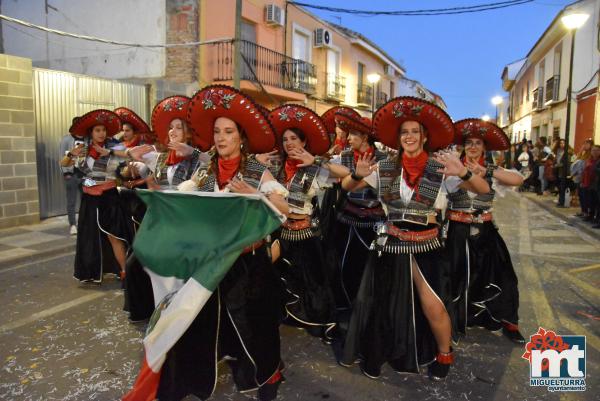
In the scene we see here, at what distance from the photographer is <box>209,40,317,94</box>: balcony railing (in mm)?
15656

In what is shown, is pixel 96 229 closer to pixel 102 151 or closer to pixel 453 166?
pixel 102 151

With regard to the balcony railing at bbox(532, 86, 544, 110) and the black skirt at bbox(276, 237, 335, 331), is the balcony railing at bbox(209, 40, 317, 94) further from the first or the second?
the balcony railing at bbox(532, 86, 544, 110)

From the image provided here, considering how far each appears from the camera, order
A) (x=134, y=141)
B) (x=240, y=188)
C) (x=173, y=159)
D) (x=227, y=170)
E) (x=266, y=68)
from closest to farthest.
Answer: (x=240, y=188)
(x=227, y=170)
(x=173, y=159)
(x=134, y=141)
(x=266, y=68)

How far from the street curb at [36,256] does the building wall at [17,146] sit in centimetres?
211

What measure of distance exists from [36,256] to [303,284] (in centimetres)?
468

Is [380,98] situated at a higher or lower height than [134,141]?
higher

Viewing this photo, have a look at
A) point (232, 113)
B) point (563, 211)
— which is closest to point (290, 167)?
point (232, 113)

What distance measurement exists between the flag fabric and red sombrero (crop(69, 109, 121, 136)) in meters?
2.89

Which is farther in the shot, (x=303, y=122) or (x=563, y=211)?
(x=563, y=211)

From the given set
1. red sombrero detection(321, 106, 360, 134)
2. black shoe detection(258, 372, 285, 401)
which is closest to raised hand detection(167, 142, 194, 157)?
red sombrero detection(321, 106, 360, 134)

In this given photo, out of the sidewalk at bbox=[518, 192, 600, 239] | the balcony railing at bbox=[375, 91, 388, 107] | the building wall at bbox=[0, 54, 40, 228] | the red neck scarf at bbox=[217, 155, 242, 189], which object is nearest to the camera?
the red neck scarf at bbox=[217, 155, 242, 189]

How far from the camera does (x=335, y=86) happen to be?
2525cm

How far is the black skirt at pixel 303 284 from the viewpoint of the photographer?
13.3ft

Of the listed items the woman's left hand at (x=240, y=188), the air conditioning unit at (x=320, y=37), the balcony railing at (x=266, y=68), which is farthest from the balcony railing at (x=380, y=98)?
the woman's left hand at (x=240, y=188)
